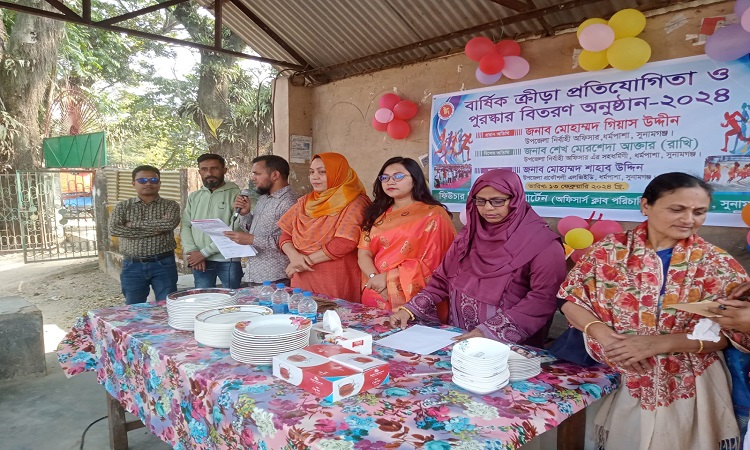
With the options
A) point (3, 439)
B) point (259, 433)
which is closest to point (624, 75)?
point (259, 433)

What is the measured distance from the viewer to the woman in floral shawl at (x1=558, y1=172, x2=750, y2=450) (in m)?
1.56

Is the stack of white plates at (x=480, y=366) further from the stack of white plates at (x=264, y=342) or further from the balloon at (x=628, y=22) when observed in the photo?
the balloon at (x=628, y=22)

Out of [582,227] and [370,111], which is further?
[370,111]

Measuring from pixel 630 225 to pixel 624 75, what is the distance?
3.10ft

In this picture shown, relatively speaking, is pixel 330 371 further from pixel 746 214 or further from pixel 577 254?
pixel 746 214

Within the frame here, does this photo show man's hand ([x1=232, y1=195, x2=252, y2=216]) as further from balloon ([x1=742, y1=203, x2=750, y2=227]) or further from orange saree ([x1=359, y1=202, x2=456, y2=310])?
balloon ([x1=742, y1=203, x2=750, y2=227])

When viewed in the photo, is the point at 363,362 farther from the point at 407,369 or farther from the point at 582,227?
the point at 582,227

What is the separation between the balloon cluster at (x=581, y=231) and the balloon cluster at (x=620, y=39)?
0.96m

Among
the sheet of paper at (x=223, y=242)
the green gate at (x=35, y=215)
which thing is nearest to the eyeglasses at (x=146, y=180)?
the sheet of paper at (x=223, y=242)

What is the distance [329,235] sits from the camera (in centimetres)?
311

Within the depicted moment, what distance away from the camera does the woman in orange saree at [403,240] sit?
8.84ft

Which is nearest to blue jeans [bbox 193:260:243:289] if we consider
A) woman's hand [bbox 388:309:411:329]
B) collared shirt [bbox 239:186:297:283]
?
collared shirt [bbox 239:186:297:283]

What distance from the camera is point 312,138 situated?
5.59 m

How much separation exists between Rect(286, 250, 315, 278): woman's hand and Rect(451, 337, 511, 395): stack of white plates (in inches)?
67.3
